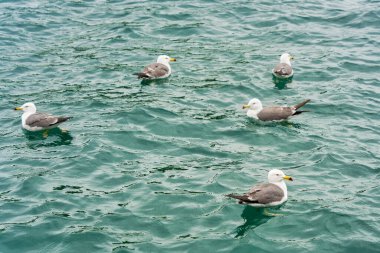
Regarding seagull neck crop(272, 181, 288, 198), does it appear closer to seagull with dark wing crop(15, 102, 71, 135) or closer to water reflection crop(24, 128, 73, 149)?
water reflection crop(24, 128, 73, 149)

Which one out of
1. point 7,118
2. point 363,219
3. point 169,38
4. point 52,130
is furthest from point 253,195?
point 169,38

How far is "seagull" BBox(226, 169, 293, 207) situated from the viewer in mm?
13242

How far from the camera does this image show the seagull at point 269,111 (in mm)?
17531

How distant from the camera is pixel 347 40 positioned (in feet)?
79.0

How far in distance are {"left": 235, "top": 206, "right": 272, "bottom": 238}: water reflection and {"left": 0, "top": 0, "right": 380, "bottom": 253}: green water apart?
0.04m

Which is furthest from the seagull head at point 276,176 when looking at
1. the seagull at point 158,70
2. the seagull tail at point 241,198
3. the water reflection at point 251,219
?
the seagull at point 158,70

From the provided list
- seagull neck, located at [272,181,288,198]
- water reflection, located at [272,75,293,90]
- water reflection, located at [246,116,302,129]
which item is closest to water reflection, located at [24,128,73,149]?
water reflection, located at [246,116,302,129]

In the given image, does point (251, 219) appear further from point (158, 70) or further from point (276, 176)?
point (158, 70)

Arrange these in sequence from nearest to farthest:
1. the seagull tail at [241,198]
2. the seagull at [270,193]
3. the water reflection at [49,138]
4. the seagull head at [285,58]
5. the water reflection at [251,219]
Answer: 1. the water reflection at [251,219]
2. the seagull tail at [241,198]
3. the seagull at [270,193]
4. the water reflection at [49,138]
5. the seagull head at [285,58]

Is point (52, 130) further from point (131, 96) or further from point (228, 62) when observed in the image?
point (228, 62)

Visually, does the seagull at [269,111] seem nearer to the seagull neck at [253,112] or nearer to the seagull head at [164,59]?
the seagull neck at [253,112]

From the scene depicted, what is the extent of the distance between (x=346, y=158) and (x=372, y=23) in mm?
12075

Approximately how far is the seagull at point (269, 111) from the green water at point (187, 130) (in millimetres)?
255

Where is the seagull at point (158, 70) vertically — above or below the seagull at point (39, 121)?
above
